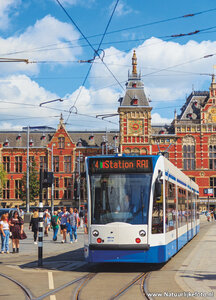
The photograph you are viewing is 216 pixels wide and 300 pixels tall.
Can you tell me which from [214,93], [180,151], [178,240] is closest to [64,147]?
[180,151]

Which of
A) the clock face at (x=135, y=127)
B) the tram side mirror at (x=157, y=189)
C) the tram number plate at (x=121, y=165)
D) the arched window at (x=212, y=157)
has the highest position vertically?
the clock face at (x=135, y=127)

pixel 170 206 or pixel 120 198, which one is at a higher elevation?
pixel 120 198

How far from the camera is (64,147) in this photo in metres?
67.2

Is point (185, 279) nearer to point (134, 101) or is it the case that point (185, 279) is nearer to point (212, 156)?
point (134, 101)

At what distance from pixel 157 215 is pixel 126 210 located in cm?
80

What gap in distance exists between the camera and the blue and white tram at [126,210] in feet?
35.4

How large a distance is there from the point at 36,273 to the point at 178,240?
503cm

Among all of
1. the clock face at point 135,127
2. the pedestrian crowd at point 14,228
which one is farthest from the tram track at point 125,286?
the clock face at point 135,127

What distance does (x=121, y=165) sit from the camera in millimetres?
11336

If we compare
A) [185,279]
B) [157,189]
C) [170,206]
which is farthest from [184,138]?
[185,279]

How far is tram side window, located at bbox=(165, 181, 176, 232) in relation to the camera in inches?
486

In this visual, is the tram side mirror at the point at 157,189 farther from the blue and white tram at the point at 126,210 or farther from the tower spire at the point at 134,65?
the tower spire at the point at 134,65

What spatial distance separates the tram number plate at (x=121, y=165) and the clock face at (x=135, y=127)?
50754 mm

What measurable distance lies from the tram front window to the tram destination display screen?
0.12 metres
